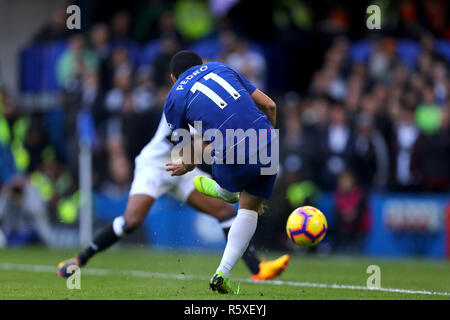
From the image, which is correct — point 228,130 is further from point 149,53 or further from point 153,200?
point 149,53

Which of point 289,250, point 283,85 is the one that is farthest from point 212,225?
point 283,85

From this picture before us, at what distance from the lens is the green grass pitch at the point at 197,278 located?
26.0 feet

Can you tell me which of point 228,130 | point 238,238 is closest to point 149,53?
point 228,130

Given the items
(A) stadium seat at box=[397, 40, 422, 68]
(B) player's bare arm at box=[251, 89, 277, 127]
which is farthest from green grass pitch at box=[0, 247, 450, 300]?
(A) stadium seat at box=[397, 40, 422, 68]

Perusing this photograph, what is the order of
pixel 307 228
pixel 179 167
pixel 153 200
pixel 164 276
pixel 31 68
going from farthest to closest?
1. pixel 31 68
2. pixel 164 276
3. pixel 153 200
4. pixel 307 228
5. pixel 179 167

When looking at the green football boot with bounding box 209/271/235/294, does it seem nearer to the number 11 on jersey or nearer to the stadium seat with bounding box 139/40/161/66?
the number 11 on jersey

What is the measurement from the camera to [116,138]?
54.6 ft

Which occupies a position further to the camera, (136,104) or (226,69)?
(136,104)

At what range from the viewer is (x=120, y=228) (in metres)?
9.62

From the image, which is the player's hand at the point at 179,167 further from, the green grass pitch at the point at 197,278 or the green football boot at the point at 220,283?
the green grass pitch at the point at 197,278

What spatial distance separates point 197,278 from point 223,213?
78cm

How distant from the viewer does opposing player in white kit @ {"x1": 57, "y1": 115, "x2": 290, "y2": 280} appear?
9.59 metres

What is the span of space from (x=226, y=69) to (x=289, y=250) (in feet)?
24.4
